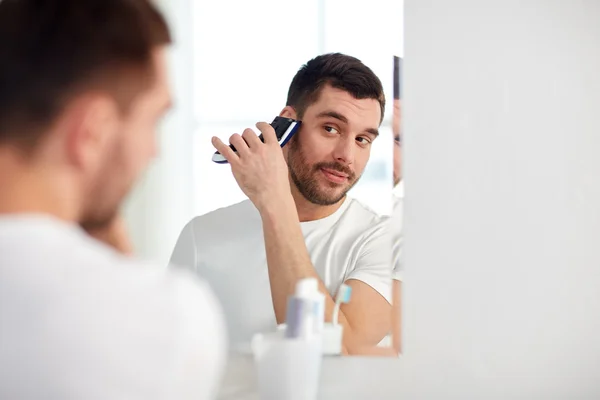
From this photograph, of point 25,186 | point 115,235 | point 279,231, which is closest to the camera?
point 25,186

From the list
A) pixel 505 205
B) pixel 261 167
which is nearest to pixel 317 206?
pixel 261 167

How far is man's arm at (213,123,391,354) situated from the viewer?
3.79 ft

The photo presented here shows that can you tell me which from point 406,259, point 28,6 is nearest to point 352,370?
point 406,259

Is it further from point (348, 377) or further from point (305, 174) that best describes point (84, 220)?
point (348, 377)

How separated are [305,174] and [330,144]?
66mm

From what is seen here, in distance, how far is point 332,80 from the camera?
118 cm

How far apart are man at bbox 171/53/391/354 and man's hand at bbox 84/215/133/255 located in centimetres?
20

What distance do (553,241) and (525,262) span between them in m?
0.06

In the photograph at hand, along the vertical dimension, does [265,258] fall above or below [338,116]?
below

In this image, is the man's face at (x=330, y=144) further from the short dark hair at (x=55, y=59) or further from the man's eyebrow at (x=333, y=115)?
the short dark hair at (x=55, y=59)

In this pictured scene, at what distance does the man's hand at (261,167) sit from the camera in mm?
1165

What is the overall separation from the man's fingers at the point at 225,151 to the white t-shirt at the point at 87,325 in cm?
54

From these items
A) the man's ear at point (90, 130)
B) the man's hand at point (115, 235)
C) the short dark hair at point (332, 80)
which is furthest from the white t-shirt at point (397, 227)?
the man's ear at point (90, 130)

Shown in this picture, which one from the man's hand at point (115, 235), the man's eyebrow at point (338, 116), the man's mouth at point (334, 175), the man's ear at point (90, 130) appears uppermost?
the man's eyebrow at point (338, 116)
